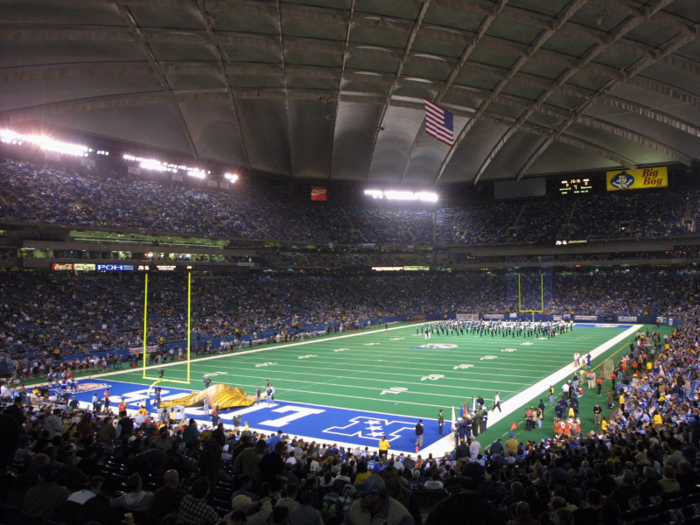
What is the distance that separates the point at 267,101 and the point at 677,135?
29780mm

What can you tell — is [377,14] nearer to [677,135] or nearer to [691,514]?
[691,514]

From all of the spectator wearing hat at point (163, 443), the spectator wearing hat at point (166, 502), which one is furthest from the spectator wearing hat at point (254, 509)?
the spectator wearing hat at point (163, 443)

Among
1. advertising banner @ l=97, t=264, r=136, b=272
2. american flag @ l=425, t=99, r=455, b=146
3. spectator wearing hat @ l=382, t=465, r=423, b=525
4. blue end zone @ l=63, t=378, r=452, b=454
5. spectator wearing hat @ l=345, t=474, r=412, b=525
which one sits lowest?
blue end zone @ l=63, t=378, r=452, b=454

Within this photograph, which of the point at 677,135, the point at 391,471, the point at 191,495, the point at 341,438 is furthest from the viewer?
the point at 677,135

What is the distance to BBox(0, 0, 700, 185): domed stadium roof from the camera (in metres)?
21.4

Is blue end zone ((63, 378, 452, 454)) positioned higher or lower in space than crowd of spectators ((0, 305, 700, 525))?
lower

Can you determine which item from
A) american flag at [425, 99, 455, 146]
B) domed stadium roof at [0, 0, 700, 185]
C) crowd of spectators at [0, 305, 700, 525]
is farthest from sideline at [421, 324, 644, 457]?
domed stadium roof at [0, 0, 700, 185]

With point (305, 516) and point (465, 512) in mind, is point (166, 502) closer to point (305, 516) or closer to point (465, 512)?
point (305, 516)

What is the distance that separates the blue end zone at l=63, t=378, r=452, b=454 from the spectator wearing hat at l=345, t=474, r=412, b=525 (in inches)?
488

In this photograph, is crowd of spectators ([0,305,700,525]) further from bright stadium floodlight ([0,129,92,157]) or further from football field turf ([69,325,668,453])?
bright stadium floodlight ([0,129,92,157])

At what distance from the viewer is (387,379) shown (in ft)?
84.3

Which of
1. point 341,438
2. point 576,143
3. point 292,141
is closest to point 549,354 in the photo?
point 576,143

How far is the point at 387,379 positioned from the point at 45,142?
30.1m

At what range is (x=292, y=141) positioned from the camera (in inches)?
1826
